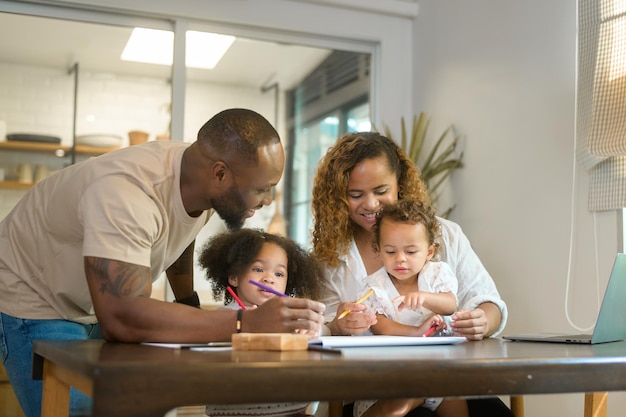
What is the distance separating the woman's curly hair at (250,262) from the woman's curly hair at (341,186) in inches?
2.6

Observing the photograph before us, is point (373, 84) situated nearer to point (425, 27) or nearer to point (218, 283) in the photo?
point (425, 27)

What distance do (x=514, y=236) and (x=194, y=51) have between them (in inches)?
76.6

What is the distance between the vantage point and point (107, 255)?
66.0 inches

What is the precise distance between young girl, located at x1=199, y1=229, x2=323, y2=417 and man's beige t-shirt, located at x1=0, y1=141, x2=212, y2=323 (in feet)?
0.99

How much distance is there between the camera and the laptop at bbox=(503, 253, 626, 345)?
1781mm

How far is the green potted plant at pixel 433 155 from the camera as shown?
157 inches

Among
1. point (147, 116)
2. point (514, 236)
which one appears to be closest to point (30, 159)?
point (147, 116)

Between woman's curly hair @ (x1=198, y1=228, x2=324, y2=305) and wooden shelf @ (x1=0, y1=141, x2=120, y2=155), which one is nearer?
woman's curly hair @ (x1=198, y1=228, x2=324, y2=305)

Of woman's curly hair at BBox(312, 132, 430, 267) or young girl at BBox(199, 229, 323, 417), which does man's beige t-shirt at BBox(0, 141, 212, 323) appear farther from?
woman's curly hair at BBox(312, 132, 430, 267)

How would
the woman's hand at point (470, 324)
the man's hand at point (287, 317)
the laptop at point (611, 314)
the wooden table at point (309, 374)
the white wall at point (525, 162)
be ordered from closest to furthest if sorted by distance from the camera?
the wooden table at point (309, 374) < the man's hand at point (287, 317) < the laptop at point (611, 314) < the woman's hand at point (470, 324) < the white wall at point (525, 162)

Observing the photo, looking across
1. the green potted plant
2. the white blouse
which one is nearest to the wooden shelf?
the green potted plant

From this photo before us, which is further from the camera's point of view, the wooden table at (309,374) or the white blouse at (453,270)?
the white blouse at (453,270)

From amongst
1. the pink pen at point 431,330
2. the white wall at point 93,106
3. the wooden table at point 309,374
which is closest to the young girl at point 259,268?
the pink pen at point 431,330

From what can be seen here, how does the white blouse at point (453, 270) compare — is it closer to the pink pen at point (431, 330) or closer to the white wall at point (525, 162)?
the pink pen at point (431, 330)
